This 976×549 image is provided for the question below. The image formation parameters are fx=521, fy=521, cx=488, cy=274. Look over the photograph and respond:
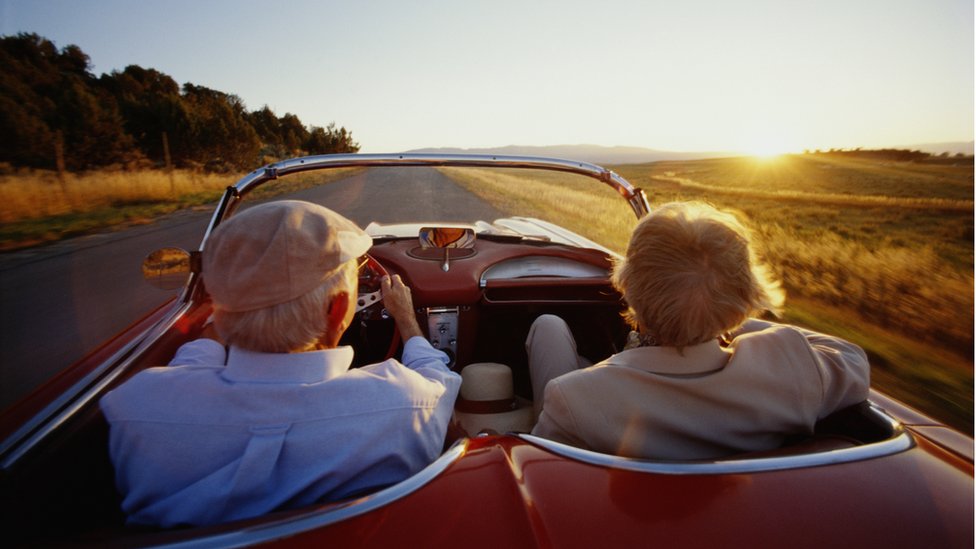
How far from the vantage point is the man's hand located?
1.84 m

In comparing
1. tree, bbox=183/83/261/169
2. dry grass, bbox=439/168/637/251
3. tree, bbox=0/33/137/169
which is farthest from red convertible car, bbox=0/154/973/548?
tree, bbox=183/83/261/169

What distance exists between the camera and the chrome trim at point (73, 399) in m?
1.18

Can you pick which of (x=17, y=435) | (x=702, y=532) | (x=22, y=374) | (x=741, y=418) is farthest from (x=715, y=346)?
(x=22, y=374)

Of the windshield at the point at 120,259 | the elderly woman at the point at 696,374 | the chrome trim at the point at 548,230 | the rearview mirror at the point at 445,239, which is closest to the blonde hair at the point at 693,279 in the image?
the elderly woman at the point at 696,374

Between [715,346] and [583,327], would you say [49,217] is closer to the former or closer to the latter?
[583,327]

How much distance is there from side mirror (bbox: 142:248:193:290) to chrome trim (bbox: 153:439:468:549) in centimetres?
144

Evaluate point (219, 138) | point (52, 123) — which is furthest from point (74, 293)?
point (219, 138)

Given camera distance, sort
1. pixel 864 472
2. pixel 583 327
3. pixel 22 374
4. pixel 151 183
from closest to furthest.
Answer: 1. pixel 864 472
2. pixel 583 327
3. pixel 22 374
4. pixel 151 183

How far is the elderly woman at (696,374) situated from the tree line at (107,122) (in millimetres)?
14172

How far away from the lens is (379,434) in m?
1.15

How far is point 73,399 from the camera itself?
138 centimetres

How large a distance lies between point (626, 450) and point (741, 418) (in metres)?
0.30

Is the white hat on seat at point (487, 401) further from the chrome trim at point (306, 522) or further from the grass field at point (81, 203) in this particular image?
the grass field at point (81, 203)

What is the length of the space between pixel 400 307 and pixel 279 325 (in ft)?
2.41
